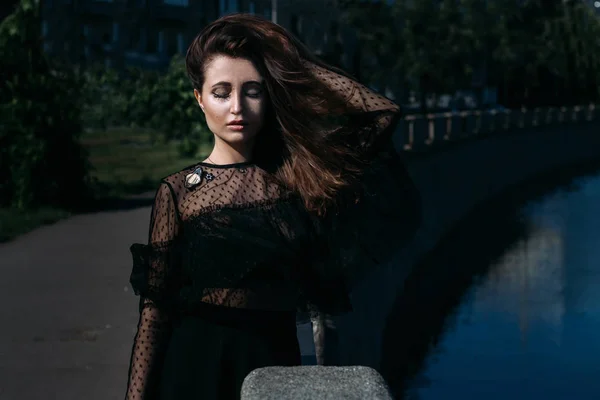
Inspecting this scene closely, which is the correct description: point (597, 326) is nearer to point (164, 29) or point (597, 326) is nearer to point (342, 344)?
point (342, 344)

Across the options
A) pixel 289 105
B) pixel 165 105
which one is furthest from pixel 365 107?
pixel 165 105

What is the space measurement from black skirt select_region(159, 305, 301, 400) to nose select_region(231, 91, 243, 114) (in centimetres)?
47

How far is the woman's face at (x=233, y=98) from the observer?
3.09 metres

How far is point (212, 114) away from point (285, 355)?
1.98 feet

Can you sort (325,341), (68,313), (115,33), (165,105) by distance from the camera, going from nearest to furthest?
(325,341), (68,313), (165,105), (115,33)

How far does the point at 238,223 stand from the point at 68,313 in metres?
7.27

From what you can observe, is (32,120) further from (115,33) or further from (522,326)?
(115,33)

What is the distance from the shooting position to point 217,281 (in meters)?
3.05

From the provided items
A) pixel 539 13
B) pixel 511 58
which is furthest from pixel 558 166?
pixel 539 13

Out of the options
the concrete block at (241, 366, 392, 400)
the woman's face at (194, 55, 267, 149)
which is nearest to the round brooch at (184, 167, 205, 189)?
the woman's face at (194, 55, 267, 149)

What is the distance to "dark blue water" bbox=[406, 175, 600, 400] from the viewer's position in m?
13.1

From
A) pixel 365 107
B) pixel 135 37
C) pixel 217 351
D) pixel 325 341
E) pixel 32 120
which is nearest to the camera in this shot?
pixel 217 351

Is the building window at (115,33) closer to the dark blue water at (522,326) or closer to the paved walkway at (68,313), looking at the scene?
the dark blue water at (522,326)

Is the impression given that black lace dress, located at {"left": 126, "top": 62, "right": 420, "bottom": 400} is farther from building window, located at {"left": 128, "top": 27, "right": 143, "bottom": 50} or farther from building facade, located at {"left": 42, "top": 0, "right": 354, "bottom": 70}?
building window, located at {"left": 128, "top": 27, "right": 143, "bottom": 50}
